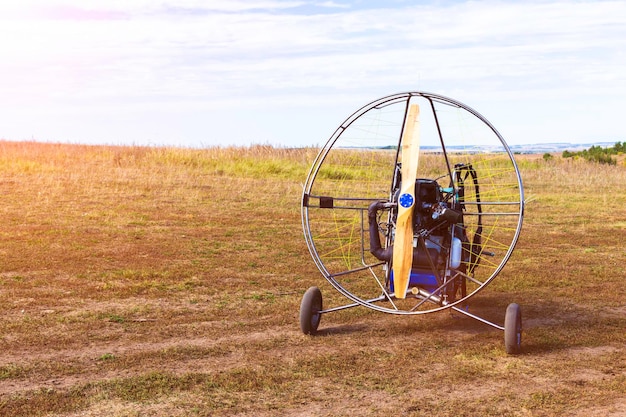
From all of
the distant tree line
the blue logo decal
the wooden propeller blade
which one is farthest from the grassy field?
the distant tree line

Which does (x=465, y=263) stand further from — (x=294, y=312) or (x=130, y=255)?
(x=130, y=255)

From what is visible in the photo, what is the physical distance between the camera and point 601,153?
42.4 metres

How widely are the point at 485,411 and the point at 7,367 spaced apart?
13.5 feet

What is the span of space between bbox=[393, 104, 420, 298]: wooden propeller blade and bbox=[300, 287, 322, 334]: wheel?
84 cm

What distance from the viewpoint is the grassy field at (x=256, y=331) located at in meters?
5.66

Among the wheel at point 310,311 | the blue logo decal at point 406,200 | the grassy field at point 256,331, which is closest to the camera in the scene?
the grassy field at point 256,331

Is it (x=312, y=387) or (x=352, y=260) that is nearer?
(x=312, y=387)

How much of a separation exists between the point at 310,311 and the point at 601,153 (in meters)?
39.4

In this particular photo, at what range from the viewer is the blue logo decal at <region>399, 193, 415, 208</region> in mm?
6676

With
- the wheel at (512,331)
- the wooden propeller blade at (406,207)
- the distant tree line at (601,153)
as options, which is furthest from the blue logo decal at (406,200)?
the distant tree line at (601,153)

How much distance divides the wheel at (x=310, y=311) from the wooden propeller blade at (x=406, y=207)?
843 millimetres

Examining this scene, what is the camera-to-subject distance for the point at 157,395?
5684 mm

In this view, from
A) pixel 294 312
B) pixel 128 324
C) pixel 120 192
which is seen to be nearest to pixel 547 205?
pixel 120 192

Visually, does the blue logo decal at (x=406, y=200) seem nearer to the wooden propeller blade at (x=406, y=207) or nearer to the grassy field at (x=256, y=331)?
the wooden propeller blade at (x=406, y=207)
